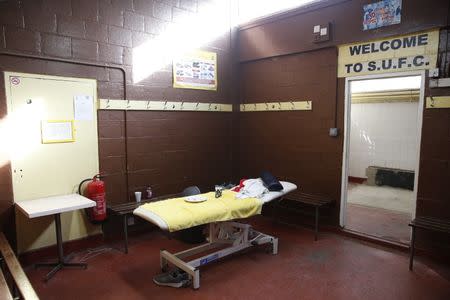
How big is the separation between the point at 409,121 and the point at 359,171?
1.51 meters

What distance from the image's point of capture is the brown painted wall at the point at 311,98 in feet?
11.4

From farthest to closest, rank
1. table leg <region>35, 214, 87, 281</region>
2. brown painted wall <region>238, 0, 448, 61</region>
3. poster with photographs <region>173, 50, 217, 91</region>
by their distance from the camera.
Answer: poster with photographs <region>173, 50, 217, 91</region>, brown painted wall <region>238, 0, 448, 61</region>, table leg <region>35, 214, 87, 281</region>

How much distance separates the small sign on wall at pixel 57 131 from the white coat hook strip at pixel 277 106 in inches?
106

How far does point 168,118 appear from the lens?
14.8 ft

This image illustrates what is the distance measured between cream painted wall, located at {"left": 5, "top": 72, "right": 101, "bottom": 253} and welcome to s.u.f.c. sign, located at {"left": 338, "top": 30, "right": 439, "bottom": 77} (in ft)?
10.3

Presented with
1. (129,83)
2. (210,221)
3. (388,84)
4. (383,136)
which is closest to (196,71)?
(129,83)

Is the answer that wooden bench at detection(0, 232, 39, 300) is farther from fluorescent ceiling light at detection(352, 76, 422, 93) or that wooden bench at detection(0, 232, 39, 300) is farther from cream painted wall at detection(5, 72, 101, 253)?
fluorescent ceiling light at detection(352, 76, 422, 93)

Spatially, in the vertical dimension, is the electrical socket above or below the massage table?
above

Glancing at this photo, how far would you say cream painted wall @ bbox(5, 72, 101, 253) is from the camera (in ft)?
10.9

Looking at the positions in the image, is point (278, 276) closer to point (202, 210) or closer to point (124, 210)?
point (202, 210)

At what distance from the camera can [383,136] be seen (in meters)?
6.91

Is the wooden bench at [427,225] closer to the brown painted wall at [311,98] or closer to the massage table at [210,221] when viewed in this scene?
the brown painted wall at [311,98]

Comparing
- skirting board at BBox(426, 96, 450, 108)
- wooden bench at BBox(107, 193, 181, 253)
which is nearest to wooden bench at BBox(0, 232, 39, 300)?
wooden bench at BBox(107, 193, 181, 253)

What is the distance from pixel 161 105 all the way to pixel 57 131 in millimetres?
1356
